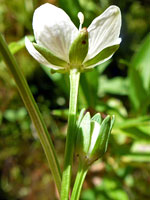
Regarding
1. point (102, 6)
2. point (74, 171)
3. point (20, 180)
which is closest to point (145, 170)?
point (74, 171)

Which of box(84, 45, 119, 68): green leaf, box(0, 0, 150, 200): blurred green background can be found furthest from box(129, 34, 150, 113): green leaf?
box(84, 45, 119, 68): green leaf

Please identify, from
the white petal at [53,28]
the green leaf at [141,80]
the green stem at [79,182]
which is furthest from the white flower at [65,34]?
the green leaf at [141,80]

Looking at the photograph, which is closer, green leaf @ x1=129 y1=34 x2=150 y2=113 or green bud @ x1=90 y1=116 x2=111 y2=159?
green bud @ x1=90 y1=116 x2=111 y2=159

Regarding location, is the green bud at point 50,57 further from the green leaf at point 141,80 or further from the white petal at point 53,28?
the green leaf at point 141,80

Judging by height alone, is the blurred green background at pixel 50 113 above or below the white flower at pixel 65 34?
below

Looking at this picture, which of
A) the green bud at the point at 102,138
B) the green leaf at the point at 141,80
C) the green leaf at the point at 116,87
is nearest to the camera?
the green bud at the point at 102,138

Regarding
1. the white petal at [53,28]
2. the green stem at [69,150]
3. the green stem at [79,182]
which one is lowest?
the green stem at [79,182]

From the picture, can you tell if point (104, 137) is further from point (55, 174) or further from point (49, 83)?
point (49, 83)

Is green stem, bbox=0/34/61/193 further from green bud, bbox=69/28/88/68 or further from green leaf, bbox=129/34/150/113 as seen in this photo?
green leaf, bbox=129/34/150/113
